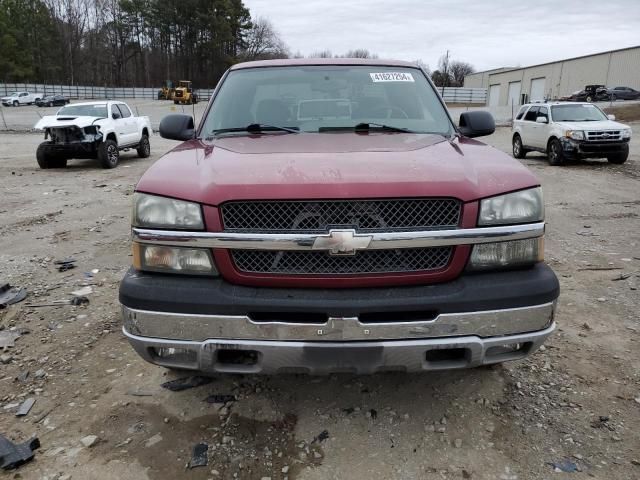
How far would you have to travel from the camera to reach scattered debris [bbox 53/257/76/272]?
5.16 m

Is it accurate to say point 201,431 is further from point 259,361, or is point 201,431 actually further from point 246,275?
point 246,275

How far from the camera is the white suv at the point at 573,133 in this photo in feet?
43.4

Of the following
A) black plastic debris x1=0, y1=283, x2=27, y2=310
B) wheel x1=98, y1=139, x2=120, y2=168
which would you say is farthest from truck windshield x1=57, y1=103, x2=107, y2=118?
black plastic debris x1=0, y1=283, x2=27, y2=310

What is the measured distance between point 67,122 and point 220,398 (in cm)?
1227

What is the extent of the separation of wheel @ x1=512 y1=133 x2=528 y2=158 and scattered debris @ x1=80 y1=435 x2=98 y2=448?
1579cm

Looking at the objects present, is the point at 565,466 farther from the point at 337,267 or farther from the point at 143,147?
the point at 143,147

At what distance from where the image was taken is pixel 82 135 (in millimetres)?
12891

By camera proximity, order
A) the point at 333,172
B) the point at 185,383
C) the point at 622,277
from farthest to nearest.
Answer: the point at 622,277
the point at 185,383
the point at 333,172

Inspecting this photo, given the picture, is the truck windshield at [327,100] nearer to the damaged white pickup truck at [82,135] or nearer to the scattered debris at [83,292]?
the scattered debris at [83,292]

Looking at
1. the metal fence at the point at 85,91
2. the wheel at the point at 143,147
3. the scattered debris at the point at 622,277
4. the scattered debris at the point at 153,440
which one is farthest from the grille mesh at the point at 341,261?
the metal fence at the point at 85,91

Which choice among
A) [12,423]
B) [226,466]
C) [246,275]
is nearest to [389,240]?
[246,275]

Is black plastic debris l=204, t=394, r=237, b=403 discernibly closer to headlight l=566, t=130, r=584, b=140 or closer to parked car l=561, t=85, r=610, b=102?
headlight l=566, t=130, r=584, b=140

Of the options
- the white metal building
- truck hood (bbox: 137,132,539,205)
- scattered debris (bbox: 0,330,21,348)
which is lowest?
scattered debris (bbox: 0,330,21,348)

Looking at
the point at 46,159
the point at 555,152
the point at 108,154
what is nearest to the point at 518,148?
the point at 555,152
